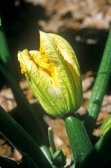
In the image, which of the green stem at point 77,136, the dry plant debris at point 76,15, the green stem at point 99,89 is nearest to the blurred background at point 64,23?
the dry plant debris at point 76,15

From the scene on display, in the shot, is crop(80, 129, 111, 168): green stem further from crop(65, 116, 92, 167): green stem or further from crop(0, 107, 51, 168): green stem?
crop(0, 107, 51, 168): green stem

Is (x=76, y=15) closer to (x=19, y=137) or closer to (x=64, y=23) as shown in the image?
(x=64, y=23)

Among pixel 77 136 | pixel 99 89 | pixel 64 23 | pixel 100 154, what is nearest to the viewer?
pixel 100 154

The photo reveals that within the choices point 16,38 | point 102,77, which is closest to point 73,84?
point 102,77

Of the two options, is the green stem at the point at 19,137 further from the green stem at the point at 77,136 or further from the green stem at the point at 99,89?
the green stem at the point at 99,89

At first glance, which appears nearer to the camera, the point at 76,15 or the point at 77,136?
the point at 77,136

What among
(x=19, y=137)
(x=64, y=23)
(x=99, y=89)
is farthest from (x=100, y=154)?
(x=64, y=23)

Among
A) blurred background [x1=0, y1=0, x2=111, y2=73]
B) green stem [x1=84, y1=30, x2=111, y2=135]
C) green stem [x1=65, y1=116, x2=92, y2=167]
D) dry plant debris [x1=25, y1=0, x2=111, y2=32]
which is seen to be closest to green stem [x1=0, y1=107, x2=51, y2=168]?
green stem [x1=65, y1=116, x2=92, y2=167]
